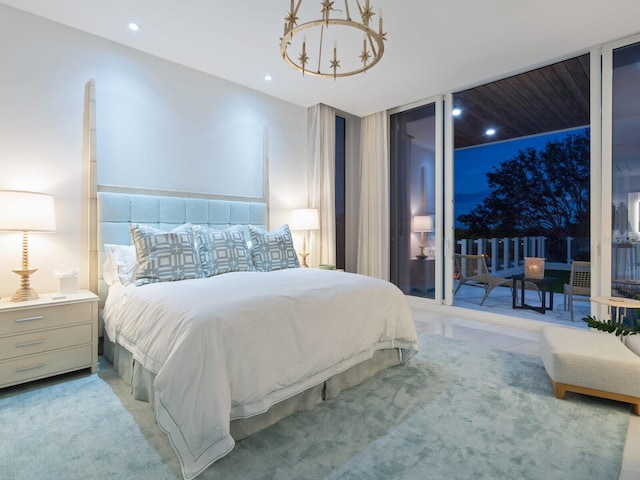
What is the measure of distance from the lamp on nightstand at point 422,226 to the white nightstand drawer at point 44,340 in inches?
161

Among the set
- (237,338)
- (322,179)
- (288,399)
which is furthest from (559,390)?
(322,179)

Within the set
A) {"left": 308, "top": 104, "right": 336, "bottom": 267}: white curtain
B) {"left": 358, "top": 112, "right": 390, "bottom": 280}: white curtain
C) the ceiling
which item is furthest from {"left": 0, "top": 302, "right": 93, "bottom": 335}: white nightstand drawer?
{"left": 358, "top": 112, "right": 390, "bottom": 280}: white curtain

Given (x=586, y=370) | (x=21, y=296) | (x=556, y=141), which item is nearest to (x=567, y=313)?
(x=556, y=141)

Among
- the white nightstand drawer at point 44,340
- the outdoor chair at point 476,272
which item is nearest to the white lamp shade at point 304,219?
the outdoor chair at point 476,272

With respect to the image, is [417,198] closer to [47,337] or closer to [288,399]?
[288,399]

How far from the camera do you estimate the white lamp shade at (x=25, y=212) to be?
230 cm

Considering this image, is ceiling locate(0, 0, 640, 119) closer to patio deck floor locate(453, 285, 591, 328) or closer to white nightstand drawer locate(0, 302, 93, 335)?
white nightstand drawer locate(0, 302, 93, 335)

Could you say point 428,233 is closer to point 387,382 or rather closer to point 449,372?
Result: point 449,372

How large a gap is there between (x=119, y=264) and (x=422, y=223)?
3.83 meters

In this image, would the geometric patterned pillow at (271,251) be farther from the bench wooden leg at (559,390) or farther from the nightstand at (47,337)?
the bench wooden leg at (559,390)

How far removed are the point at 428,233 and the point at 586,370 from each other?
2927 millimetres

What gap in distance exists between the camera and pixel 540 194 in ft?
17.3

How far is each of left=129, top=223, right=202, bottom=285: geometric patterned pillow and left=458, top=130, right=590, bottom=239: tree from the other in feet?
15.6

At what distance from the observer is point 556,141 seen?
5293 millimetres
